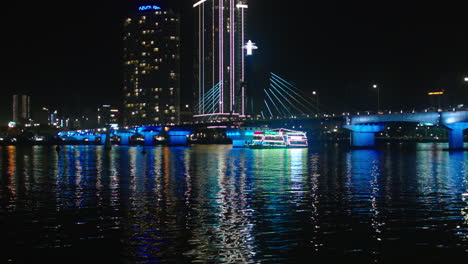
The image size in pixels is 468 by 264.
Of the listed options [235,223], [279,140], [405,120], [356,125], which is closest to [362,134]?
[356,125]

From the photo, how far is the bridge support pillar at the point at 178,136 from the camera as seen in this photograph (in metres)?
188

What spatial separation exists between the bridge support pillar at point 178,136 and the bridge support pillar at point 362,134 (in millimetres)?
68326

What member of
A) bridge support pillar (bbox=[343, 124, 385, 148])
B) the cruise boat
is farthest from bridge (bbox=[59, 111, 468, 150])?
the cruise boat

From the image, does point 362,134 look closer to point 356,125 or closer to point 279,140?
point 356,125

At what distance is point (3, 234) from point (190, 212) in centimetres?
782

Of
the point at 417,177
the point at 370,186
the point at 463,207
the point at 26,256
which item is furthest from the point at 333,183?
the point at 26,256

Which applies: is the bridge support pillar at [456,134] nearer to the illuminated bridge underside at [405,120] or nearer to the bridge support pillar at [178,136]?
the illuminated bridge underside at [405,120]

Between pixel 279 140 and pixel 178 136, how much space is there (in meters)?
57.8

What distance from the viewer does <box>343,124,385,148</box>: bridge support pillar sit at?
437ft

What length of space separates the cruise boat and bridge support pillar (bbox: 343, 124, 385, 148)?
1211 centimetres

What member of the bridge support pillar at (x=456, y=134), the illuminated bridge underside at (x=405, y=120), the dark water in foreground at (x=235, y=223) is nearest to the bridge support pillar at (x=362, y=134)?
the illuminated bridge underside at (x=405, y=120)

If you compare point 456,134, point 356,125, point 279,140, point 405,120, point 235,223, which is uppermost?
point 405,120

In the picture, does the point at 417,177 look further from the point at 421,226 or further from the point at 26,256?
the point at 26,256

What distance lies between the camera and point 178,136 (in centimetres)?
19050
